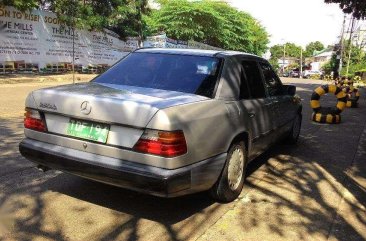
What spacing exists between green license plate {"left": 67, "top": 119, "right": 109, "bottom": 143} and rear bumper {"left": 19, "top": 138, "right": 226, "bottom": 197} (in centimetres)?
16

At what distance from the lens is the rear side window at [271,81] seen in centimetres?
580

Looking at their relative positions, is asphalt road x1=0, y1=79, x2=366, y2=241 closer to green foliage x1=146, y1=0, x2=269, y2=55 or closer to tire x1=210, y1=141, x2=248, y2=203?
tire x1=210, y1=141, x2=248, y2=203

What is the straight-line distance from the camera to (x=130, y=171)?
11.6 ft

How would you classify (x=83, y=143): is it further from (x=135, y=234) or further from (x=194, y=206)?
(x=194, y=206)

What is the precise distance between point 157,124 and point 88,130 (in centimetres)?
73

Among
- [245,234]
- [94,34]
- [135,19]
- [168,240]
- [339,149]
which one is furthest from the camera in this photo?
[135,19]

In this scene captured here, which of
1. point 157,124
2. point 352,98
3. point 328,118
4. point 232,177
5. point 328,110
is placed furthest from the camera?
point 352,98

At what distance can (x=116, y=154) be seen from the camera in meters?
3.63

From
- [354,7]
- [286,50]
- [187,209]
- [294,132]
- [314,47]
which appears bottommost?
[187,209]

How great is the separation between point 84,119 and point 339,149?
5.51 metres

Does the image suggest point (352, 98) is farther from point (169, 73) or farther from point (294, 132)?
point (169, 73)

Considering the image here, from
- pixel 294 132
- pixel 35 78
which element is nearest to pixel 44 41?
pixel 35 78

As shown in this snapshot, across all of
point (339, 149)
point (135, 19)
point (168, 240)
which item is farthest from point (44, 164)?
point (135, 19)

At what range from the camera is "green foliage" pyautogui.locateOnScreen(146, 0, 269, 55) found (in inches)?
1681
